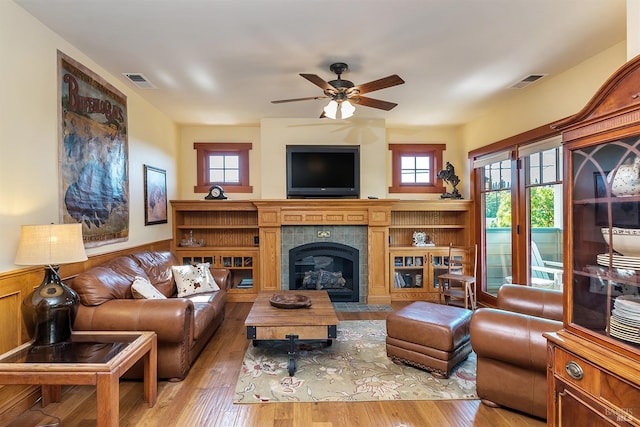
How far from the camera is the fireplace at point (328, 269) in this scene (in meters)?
4.98

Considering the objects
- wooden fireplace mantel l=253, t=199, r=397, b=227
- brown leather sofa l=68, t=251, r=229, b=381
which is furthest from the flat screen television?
Answer: brown leather sofa l=68, t=251, r=229, b=381

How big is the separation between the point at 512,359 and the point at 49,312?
10.4 feet

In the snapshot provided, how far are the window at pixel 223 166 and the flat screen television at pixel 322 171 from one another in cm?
96

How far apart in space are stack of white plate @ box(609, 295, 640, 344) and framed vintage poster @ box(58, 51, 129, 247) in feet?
12.4

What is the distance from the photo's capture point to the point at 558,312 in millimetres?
2613

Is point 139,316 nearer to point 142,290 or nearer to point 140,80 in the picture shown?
point 142,290

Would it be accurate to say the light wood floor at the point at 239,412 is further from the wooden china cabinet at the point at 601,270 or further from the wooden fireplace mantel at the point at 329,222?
the wooden fireplace mantel at the point at 329,222

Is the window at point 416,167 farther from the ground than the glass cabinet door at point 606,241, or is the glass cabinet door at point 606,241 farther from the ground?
the window at point 416,167

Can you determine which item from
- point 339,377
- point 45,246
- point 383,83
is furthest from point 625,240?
point 45,246

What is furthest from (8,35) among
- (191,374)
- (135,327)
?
(191,374)

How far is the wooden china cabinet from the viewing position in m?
1.35

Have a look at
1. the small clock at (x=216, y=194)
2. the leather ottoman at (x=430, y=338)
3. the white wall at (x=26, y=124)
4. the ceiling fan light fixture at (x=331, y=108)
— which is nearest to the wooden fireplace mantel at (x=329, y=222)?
the small clock at (x=216, y=194)

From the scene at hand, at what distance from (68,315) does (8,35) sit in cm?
200

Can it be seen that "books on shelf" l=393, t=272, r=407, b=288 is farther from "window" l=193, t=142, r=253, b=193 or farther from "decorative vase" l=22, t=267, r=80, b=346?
"decorative vase" l=22, t=267, r=80, b=346
